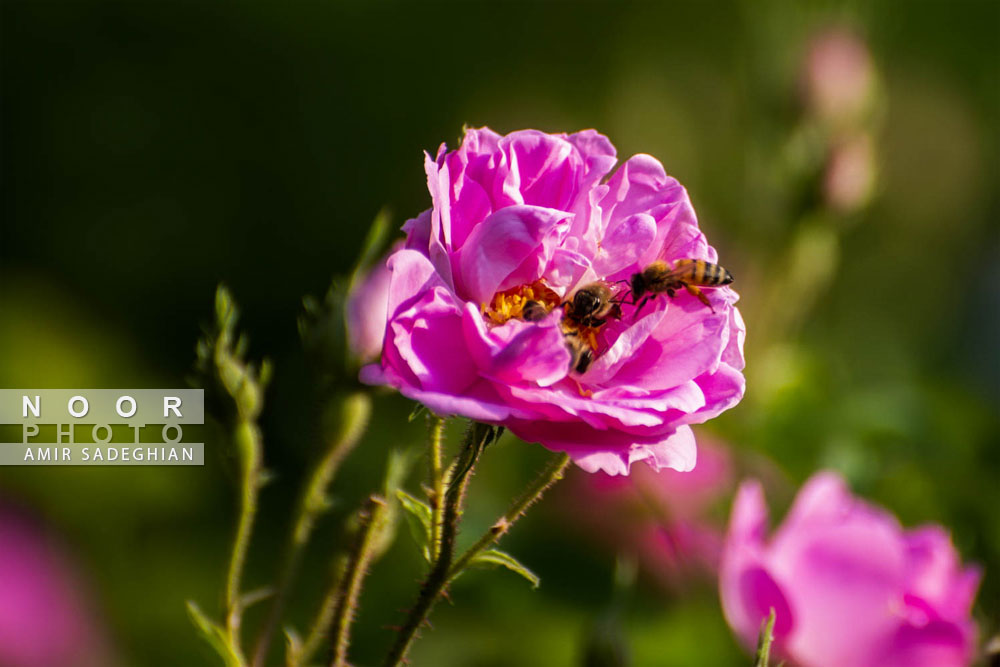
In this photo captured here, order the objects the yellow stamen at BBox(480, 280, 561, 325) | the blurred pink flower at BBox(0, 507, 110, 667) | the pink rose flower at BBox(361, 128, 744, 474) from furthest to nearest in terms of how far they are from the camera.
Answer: the blurred pink flower at BBox(0, 507, 110, 667) < the yellow stamen at BBox(480, 280, 561, 325) < the pink rose flower at BBox(361, 128, 744, 474)

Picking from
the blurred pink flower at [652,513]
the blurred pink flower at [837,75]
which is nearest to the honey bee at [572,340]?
the blurred pink flower at [652,513]

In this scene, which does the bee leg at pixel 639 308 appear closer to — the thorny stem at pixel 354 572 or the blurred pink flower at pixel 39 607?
the thorny stem at pixel 354 572

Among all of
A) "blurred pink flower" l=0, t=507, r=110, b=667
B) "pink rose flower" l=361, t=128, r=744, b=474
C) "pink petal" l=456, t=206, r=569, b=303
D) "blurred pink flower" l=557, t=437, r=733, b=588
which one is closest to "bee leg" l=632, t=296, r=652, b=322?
"pink rose flower" l=361, t=128, r=744, b=474

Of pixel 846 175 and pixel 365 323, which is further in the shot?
pixel 846 175

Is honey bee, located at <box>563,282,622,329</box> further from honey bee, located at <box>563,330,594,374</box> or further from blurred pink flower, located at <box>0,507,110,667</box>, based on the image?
blurred pink flower, located at <box>0,507,110,667</box>

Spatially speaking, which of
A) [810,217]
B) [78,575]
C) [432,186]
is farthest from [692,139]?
[432,186]

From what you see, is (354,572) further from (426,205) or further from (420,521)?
(426,205)

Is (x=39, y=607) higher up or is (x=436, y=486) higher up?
(x=436, y=486)

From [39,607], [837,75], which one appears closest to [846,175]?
[837,75]
